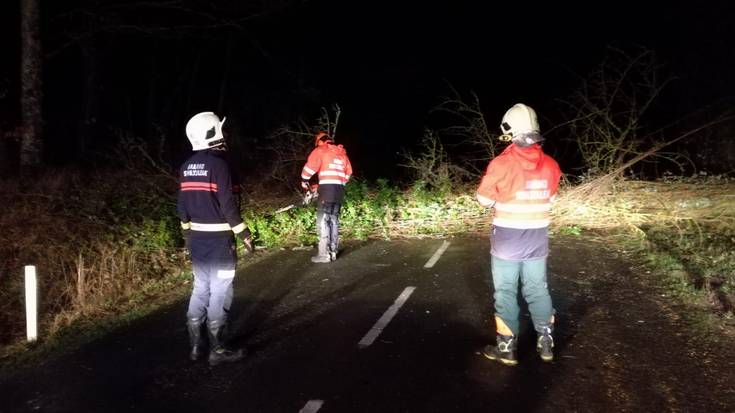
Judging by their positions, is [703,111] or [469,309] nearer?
[469,309]

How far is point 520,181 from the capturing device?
4.50 meters

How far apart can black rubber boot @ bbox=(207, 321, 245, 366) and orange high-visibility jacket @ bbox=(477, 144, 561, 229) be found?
2.59 meters

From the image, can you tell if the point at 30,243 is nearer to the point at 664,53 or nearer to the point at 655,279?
the point at 655,279

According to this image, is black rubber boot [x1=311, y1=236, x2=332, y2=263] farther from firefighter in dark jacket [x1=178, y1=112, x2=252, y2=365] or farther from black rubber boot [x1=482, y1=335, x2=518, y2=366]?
black rubber boot [x1=482, y1=335, x2=518, y2=366]

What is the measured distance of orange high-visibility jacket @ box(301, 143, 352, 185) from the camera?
8.37 m

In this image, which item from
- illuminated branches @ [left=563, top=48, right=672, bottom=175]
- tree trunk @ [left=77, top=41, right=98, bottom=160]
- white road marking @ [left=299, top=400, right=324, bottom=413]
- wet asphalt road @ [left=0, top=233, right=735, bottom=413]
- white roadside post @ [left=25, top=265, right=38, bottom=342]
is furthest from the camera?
tree trunk @ [left=77, top=41, right=98, bottom=160]

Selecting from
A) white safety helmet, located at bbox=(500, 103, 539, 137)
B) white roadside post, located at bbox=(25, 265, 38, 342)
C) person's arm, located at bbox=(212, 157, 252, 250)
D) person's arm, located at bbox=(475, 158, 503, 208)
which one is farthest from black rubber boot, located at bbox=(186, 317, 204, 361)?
white safety helmet, located at bbox=(500, 103, 539, 137)

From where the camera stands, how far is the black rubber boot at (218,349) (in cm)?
506

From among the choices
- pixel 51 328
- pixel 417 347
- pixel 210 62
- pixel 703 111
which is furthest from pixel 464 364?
pixel 210 62

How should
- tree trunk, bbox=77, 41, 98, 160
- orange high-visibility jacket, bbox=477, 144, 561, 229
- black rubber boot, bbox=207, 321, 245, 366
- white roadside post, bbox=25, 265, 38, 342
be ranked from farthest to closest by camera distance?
tree trunk, bbox=77, 41, 98, 160 → white roadside post, bbox=25, 265, 38, 342 → black rubber boot, bbox=207, 321, 245, 366 → orange high-visibility jacket, bbox=477, 144, 561, 229

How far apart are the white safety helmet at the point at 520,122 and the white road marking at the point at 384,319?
2398mm

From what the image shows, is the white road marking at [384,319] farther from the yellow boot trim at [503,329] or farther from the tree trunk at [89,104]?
the tree trunk at [89,104]

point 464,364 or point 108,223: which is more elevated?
point 108,223

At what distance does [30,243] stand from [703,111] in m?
19.9
